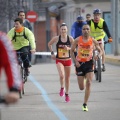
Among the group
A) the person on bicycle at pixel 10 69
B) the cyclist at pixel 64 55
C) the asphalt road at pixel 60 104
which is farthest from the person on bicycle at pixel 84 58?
the person on bicycle at pixel 10 69

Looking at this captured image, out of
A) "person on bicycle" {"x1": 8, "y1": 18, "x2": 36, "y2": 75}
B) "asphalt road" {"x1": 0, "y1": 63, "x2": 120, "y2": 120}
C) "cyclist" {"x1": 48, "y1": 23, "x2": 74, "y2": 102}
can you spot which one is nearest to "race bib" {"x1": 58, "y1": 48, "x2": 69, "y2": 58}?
"cyclist" {"x1": 48, "y1": 23, "x2": 74, "y2": 102}

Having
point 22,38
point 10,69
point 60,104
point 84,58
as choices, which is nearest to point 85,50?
point 84,58

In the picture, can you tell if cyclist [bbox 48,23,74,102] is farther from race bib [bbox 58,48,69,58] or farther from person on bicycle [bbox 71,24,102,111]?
person on bicycle [bbox 71,24,102,111]

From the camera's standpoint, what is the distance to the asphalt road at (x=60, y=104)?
37.7ft

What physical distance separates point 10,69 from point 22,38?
9.45 meters

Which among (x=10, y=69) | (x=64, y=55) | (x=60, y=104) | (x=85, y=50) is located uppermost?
(x=10, y=69)

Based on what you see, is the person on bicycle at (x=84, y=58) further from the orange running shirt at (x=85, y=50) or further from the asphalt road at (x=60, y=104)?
the asphalt road at (x=60, y=104)

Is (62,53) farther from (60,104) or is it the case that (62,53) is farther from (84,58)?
(84,58)

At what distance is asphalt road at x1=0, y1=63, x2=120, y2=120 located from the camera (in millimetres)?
11484

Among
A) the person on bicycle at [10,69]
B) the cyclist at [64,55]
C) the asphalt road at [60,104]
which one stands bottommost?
the asphalt road at [60,104]

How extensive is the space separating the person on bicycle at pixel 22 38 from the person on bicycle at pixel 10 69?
8911 mm

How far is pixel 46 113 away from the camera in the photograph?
1189 cm

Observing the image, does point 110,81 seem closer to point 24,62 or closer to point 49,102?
point 24,62

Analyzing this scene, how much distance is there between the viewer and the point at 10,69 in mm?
5586
